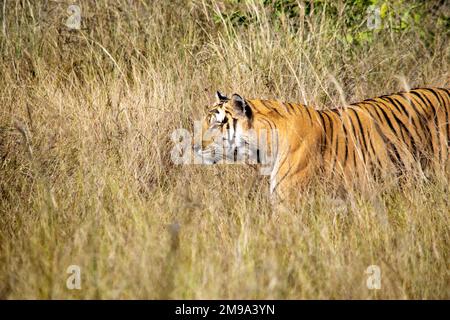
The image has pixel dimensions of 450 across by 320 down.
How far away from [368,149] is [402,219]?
2.07 feet

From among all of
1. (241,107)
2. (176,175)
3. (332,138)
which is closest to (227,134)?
(241,107)

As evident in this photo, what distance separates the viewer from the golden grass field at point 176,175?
2.98m

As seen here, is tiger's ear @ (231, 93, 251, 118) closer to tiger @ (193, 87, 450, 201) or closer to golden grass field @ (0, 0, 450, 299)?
tiger @ (193, 87, 450, 201)

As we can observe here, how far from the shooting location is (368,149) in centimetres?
425

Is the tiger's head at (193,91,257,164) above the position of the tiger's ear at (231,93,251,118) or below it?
below

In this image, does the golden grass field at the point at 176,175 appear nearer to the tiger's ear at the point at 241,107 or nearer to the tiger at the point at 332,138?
the tiger at the point at 332,138

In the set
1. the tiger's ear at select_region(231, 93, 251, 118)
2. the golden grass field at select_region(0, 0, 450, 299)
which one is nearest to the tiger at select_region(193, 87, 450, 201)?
the tiger's ear at select_region(231, 93, 251, 118)

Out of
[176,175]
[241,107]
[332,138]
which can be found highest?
[241,107]

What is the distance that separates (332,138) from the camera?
13.8ft

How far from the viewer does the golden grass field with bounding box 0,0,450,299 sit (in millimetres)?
2979

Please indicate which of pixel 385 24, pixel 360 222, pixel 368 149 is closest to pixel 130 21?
pixel 385 24

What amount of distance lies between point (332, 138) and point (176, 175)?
3.25 feet

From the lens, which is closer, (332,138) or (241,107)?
(241,107)

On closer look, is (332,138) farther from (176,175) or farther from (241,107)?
(176,175)
